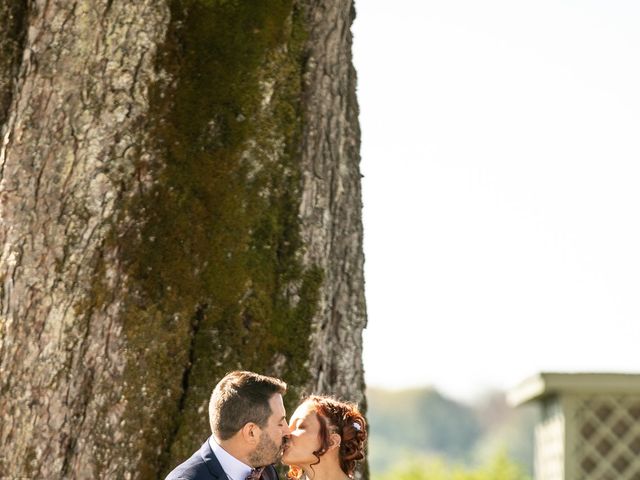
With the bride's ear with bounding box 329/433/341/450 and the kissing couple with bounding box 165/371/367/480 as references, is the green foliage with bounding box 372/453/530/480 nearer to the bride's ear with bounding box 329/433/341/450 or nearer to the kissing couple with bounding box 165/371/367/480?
the bride's ear with bounding box 329/433/341/450

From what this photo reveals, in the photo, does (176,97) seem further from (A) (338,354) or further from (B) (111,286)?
(A) (338,354)

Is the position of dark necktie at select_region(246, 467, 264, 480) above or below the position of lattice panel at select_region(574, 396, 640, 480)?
below

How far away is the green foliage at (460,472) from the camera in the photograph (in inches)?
786

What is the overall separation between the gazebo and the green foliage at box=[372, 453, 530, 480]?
27.0 feet

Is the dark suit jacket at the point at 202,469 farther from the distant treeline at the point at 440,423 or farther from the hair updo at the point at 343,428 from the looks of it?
the distant treeline at the point at 440,423

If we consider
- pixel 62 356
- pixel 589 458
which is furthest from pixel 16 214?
pixel 589 458

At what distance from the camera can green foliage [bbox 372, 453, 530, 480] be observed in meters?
20.0

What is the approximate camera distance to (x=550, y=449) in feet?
41.1

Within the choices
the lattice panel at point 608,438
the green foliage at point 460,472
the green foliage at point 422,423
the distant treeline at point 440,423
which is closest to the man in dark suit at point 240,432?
the lattice panel at point 608,438

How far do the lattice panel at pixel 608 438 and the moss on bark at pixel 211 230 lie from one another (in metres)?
6.45

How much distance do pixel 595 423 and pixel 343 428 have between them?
6.82m

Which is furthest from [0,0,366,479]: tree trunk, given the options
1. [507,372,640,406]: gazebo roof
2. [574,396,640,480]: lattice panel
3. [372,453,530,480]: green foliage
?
[372,453,530,480]: green foliage

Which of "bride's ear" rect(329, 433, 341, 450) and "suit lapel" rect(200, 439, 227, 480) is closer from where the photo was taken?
"suit lapel" rect(200, 439, 227, 480)

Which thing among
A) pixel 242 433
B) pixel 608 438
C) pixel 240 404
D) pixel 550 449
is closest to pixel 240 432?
pixel 242 433
